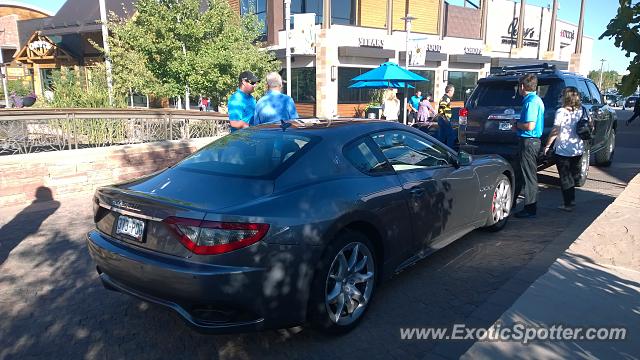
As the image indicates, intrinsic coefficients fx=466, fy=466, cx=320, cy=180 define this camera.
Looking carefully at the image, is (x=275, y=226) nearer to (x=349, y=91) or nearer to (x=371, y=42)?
(x=349, y=91)

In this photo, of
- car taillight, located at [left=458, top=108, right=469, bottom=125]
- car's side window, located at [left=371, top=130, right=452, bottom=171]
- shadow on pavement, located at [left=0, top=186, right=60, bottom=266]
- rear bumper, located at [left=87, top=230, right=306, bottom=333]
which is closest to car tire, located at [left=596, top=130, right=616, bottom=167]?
car taillight, located at [left=458, top=108, right=469, bottom=125]

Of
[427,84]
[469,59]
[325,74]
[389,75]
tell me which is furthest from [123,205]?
[469,59]

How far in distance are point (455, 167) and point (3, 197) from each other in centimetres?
596

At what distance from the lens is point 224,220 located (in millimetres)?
2740

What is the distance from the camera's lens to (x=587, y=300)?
135 inches

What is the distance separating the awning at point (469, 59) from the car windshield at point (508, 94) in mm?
23658

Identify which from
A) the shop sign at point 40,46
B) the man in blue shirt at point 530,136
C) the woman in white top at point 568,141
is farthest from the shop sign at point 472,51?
the man in blue shirt at point 530,136

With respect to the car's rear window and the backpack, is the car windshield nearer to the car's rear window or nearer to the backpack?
the backpack

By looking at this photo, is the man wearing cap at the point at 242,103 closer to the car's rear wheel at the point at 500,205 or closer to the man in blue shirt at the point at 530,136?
the car's rear wheel at the point at 500,205

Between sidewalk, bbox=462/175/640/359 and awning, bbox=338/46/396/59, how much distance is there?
19.9 m

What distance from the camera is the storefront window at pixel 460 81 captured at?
102 feet

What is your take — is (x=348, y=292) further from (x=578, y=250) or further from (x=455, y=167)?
(x=578, y=250)

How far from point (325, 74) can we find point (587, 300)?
20.8 meters

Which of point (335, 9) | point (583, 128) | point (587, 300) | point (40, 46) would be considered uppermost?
point (335, 9)
